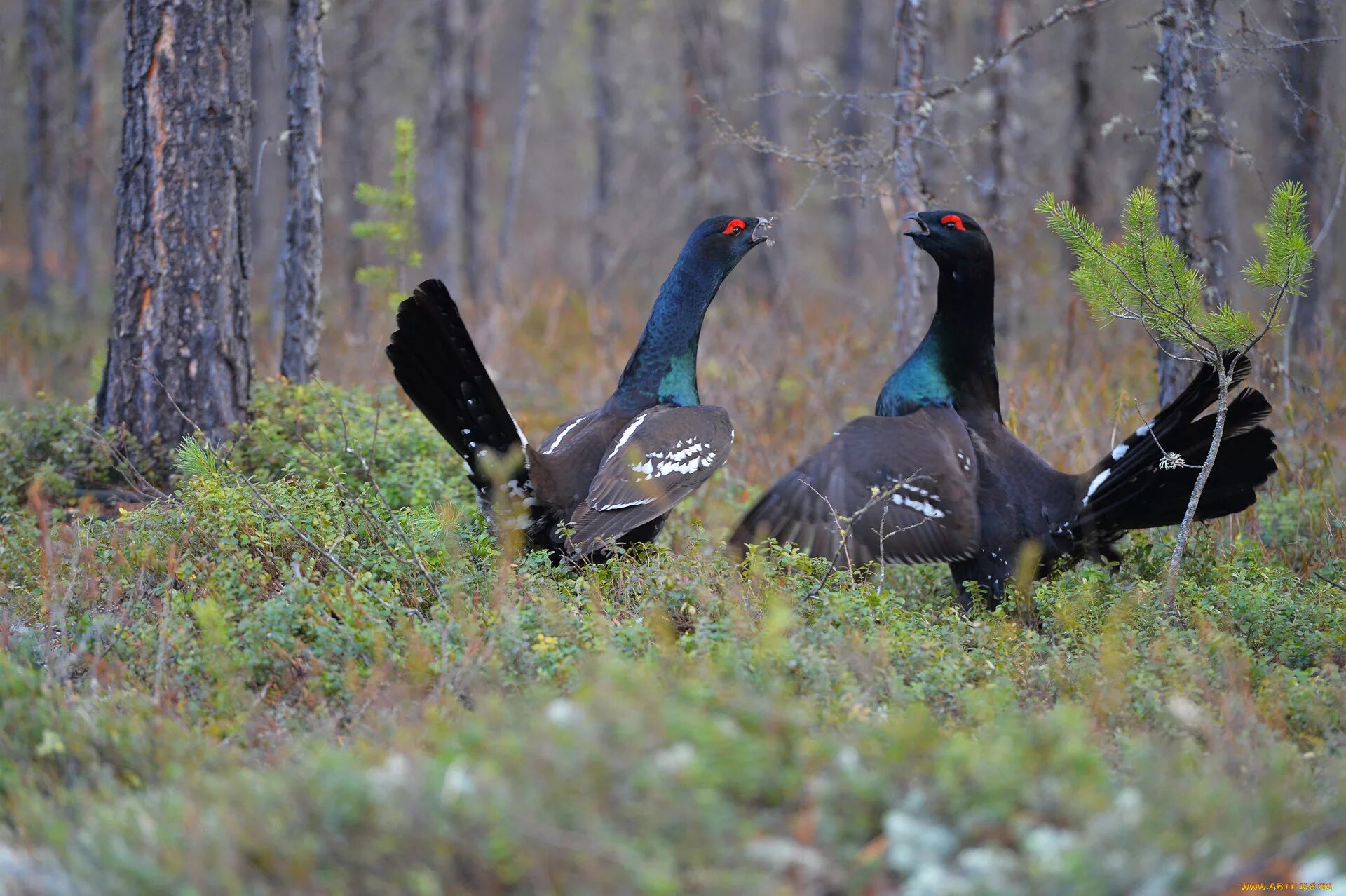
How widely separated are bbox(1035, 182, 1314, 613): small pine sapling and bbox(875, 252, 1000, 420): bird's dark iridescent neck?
806 millimetres

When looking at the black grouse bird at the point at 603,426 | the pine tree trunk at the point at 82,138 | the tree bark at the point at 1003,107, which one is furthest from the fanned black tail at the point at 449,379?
the pine tree trunk at the point at 82,138

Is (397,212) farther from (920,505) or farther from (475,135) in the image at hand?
(475,135)

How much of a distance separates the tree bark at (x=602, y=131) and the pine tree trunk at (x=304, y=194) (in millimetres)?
8773

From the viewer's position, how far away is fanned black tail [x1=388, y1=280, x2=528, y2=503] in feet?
15.0

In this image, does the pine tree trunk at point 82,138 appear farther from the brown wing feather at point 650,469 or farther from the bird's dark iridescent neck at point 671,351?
the brown wing feather at point 650,469

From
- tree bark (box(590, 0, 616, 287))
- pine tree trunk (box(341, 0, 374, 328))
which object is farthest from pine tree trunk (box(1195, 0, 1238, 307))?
tree bark (box(590, 0, 616, 287))

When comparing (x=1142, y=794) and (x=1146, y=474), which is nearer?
(x=1142, y=794)

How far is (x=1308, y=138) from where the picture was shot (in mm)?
9469

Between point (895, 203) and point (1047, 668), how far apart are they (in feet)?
14.0

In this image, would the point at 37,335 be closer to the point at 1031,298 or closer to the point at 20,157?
the point at 20,157

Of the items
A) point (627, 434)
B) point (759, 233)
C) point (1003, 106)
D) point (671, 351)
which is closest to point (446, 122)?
point (1003, 106)

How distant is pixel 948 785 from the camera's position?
7.91 feet

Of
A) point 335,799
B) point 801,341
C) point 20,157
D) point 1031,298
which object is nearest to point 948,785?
point 335,799

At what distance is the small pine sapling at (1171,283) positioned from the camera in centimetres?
428
